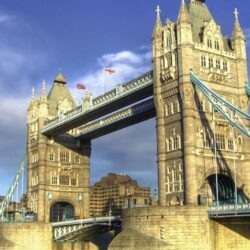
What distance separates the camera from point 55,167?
94500 mm

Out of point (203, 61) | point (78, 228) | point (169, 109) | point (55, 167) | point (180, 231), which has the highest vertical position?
point (203, 61)

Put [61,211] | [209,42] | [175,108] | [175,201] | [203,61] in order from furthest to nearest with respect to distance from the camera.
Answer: [61,211] → [209,42] → [203,61] → [175,108] → [175,201]

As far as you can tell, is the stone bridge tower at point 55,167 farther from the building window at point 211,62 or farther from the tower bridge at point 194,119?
the building window at point 211,62

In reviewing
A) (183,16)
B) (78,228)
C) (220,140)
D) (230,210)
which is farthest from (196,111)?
(78,228)

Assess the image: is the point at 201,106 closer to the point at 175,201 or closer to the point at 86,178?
the point at 175,201

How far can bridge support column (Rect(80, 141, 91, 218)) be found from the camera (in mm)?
95438

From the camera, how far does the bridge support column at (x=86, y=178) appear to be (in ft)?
313

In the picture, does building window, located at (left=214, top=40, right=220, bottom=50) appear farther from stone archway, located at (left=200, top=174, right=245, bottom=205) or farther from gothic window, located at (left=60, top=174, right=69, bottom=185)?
gothic window, located at (left=60, top=174, right=69, bottom=185)

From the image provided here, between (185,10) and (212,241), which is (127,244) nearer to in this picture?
(212,241)

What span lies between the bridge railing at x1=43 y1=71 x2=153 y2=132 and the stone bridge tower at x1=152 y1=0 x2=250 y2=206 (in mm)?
3508

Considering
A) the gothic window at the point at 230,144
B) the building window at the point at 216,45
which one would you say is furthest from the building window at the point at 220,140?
the building window at the point at 216,45

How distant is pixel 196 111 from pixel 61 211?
139ft

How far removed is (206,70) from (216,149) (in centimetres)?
941

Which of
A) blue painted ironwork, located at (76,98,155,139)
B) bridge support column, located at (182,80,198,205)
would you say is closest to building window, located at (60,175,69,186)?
blue painted ironwork, located at (76,98,155,139)
